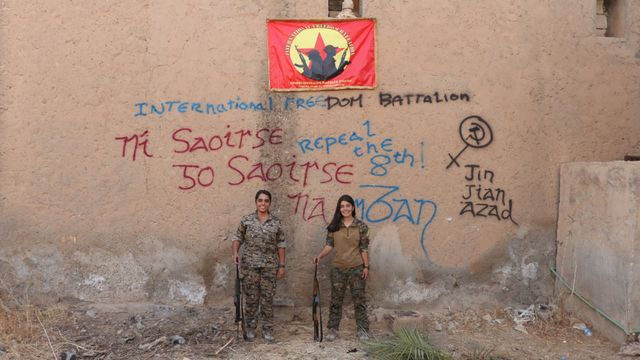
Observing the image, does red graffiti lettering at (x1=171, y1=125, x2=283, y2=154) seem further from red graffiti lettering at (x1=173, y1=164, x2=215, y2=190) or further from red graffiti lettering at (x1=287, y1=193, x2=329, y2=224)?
red graffiti lettering at (x1=287, y1=193, x2=329, y2=224)

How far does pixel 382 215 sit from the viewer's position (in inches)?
209

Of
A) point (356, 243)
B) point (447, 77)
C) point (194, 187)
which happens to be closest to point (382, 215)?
point (356, 243)

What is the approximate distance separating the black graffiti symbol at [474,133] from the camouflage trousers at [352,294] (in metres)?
1.63

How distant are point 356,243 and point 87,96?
10.2ft

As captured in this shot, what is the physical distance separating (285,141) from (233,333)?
6.47ft

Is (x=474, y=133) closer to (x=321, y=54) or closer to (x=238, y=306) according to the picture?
(x=321, y=54)

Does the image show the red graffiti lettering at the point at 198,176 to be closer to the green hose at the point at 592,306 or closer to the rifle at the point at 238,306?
the rifle at the point at 238,306

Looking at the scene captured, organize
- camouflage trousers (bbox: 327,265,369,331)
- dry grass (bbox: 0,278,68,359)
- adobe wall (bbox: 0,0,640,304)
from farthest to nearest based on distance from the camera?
1. adobe wall (bbox: 0,0,640,304)
2. camouflage trousers (bbox: 327,265,369,331)
3. dry grass (bbox: 0,278,68,359)

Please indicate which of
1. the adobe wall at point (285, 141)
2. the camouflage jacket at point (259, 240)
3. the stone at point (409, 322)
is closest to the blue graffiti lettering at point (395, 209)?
the adobe wall at point (285, 141)

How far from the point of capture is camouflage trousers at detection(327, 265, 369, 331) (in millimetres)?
4773

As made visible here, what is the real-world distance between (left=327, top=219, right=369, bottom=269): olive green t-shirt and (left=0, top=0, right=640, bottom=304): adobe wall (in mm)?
525

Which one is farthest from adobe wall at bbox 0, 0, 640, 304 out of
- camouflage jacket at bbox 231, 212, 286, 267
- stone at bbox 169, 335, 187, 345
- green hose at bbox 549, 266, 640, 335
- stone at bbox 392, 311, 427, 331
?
stone at bbox 169, 335, 187, 345

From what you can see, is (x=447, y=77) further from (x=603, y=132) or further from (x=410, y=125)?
(x=603, y=132)

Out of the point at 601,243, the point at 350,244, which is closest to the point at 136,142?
the point at 350,244
